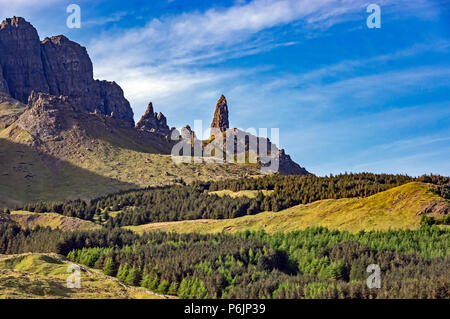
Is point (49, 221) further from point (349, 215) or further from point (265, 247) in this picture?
point (349, 215)

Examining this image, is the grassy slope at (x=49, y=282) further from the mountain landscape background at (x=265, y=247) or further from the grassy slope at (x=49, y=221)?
the grassy slope at (x=49, y=221)

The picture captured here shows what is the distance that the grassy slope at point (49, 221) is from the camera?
6580 inches

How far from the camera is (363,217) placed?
414 ft

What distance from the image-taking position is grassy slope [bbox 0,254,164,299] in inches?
3196

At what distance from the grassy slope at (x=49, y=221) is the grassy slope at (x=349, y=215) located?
2923 centimetres

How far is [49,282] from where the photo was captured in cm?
8650

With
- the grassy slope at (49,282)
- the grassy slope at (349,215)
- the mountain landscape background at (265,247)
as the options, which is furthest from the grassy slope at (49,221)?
the grassy slope at (49,282)

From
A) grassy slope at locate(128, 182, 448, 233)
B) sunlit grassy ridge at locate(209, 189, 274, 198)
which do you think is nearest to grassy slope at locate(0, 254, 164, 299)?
grassy slope at locate(128, 182, 448, 233)

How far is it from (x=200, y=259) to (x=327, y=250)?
2723 centimetres

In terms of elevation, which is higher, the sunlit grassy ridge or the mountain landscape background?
the sunlit grassy ridge

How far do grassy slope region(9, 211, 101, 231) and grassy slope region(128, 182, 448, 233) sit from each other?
95.9 feet

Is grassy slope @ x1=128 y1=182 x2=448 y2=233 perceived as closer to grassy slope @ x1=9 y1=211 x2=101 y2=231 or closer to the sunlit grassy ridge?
the sunlit grassy ridge
